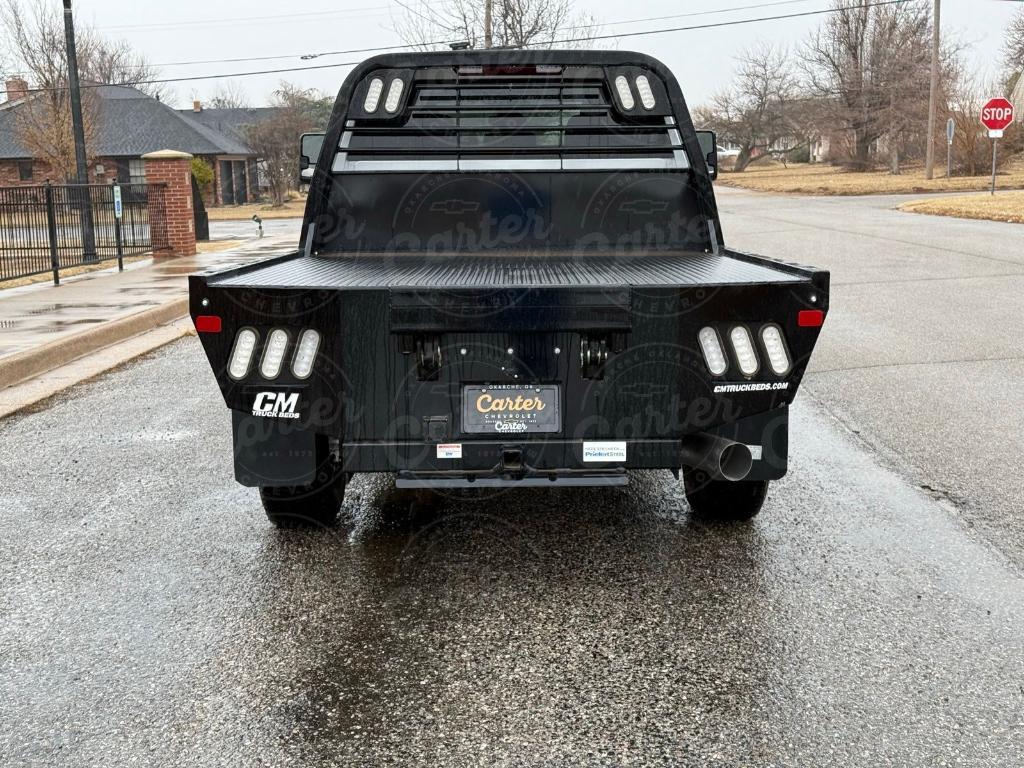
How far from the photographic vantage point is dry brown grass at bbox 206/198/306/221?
46156 millimetres

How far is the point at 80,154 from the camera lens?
71.4 feet

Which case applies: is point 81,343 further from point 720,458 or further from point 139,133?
point 139,133

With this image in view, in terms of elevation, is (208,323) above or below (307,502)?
above

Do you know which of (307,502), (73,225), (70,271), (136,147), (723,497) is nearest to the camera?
(307,502)

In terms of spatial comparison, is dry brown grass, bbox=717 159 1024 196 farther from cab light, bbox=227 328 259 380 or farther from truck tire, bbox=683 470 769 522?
cab light, bbox=227 328 259 380

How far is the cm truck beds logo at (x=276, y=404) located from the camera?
4332 millimetres

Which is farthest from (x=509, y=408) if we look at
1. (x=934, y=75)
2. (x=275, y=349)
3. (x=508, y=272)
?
(x=934, y=75)

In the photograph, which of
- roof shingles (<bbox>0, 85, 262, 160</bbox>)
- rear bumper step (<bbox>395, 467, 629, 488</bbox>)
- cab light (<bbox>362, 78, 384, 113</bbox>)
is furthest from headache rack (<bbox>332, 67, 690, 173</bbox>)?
roof shingles (<bbox>0, 85, 262, 160</bbox>)

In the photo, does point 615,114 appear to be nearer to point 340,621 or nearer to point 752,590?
point 752,590

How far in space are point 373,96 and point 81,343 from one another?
20.2ft

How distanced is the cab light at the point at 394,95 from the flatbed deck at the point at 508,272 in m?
0.82

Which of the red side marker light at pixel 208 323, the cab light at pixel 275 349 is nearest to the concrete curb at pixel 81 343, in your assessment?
the red side marker light at pixel 208 323

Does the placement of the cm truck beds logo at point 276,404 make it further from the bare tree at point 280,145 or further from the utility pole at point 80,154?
the bare tree at point 280,145

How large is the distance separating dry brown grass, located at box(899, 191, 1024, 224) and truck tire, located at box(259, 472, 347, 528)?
80.1 feet
